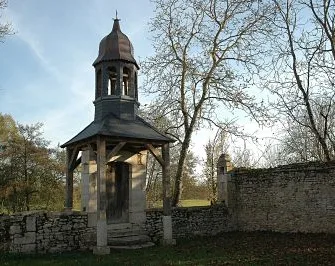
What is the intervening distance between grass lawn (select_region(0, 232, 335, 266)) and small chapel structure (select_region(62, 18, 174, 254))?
184 cm

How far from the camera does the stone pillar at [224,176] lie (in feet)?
52.7

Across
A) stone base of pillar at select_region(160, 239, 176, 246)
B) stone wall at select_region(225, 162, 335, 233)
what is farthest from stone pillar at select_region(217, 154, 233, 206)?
stone base of pillar at select_region(160, 239, 176, 246)

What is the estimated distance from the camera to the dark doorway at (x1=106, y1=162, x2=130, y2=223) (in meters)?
13.5

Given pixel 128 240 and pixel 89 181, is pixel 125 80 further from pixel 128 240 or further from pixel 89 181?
pixel 128 240

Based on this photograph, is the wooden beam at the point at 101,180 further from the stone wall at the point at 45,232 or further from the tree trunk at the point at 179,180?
the tree trunk at the point at 179,180

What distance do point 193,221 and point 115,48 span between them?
7213mm

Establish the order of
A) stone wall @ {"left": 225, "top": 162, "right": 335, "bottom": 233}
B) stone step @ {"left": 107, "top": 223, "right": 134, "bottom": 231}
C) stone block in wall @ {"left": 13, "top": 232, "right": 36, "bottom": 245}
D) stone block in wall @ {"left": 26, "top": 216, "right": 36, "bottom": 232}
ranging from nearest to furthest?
stone block in wall @ {"left": 13, "top": 232, "right": 36, "bottom": 245} < stone block in wall @ {"left": 26, "top": 216, "right": 36, "bottom": 232} < stone wall @ {"left": 225, "top": 162, "right": 335, "bottom": 233} < stone step @ {"left": 107, "top": 223, "right": 134, "bottom": 231}

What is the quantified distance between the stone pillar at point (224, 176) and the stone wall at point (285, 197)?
10cm

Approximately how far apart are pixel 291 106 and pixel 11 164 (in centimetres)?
1663

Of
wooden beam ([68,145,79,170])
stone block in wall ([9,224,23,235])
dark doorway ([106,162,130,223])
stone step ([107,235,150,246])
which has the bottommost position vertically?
stone step ([107,235,150,246])

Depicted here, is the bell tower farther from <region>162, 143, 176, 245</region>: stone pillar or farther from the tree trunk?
the tree trunk

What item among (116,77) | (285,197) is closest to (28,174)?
(116,77)

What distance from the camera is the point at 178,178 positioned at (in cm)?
1784

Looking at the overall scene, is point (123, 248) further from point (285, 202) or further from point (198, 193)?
point (198, 193)
